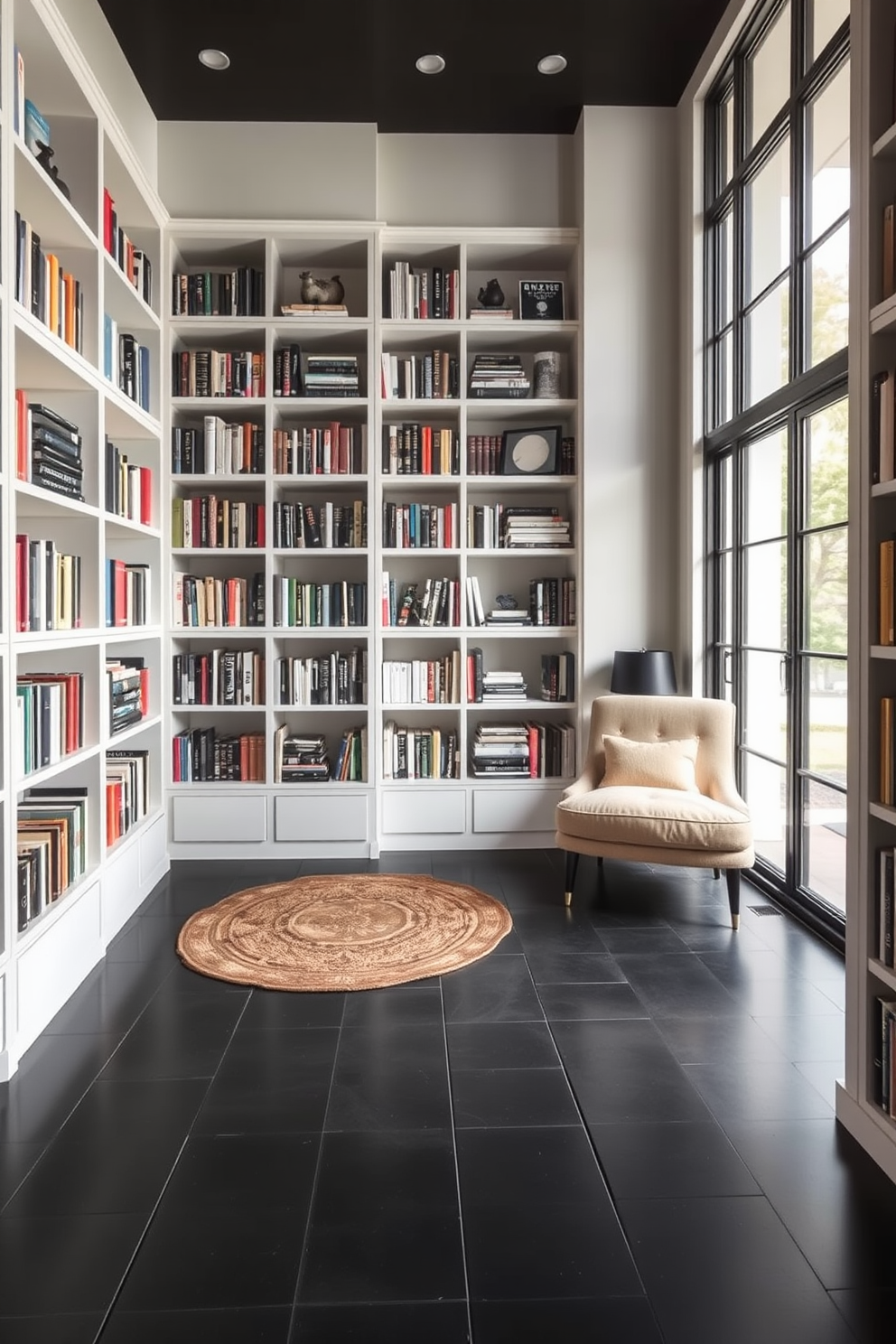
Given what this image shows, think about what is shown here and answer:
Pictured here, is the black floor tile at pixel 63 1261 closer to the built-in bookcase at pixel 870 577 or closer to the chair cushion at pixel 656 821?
the built-in bookcase at pixel 870 577

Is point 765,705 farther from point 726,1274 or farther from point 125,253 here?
point 125,253

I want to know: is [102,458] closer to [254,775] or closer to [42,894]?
[42,894]

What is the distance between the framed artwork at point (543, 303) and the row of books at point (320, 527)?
1283mm

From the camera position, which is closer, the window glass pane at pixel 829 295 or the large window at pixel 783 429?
the window glass pane at pixel 829 295

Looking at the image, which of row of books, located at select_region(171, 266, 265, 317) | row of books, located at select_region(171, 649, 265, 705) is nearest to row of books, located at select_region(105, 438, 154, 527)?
row of books, located at select_region(171, 649, 265, 705)

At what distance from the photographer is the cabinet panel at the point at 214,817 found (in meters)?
4.15

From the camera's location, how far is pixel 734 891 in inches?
126

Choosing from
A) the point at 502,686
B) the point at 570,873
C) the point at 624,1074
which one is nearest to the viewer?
the point at 624,1074

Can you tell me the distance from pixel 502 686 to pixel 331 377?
1.74m

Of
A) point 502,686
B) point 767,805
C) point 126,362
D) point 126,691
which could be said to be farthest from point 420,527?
point 767,805

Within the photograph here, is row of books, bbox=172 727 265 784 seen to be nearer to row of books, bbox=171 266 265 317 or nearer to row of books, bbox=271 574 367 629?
row of books, bbox=271 574 367 629

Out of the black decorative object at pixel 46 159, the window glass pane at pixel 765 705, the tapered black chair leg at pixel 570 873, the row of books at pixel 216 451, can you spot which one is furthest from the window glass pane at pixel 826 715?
the black decorative object at pixel 46 159

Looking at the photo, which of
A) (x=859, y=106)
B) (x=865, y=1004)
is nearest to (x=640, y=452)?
(x=859, y=106)

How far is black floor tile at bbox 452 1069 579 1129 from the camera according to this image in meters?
2.00
